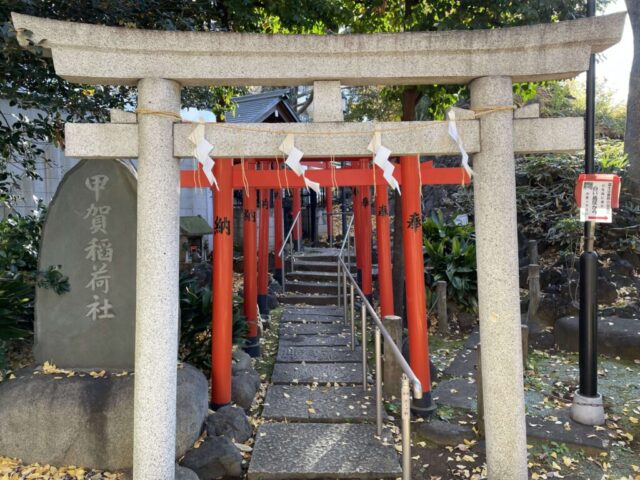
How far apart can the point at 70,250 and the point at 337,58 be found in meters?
3.00

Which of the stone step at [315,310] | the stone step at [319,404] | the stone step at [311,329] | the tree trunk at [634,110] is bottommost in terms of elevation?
the stone step at [319,404]

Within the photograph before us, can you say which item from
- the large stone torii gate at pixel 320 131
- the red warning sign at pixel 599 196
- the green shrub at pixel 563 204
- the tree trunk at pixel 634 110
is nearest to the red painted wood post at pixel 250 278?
the large stone torii gate at pixel 320 131

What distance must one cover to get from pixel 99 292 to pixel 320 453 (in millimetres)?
2497

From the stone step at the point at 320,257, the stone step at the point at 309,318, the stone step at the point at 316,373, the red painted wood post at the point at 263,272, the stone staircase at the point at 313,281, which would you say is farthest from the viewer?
the stone step at the point at 320,257

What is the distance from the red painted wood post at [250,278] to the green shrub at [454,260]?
3.50 meters

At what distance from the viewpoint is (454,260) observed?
8742 millimetres

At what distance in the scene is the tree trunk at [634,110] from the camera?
934 centimetres

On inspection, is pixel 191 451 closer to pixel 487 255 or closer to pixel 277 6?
pixel 487 255

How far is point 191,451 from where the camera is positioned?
12.8 feet

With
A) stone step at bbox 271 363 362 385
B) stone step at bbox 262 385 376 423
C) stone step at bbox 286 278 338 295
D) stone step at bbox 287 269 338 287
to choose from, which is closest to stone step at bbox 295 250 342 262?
stone step at bbox 287 269 338 287

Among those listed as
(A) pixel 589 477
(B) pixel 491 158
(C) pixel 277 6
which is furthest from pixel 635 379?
(C) pixel 277 6

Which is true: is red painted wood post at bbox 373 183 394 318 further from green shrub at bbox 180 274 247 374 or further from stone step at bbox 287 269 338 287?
stone step at bbox 287 269 338 287

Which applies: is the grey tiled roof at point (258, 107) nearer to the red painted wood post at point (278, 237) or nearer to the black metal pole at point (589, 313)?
the red painted wood post at point (278, 237)

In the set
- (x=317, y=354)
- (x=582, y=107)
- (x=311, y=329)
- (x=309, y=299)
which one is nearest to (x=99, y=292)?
(x=317, y=354)
